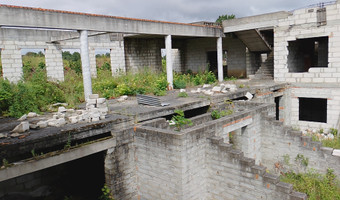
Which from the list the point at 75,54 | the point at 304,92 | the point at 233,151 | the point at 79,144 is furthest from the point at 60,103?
the point at 75,54

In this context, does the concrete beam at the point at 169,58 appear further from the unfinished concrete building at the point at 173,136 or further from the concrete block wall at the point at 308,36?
the concrete block wall at the point at 308,36

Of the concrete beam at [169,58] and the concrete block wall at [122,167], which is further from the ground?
the concrete beam at [169,58]

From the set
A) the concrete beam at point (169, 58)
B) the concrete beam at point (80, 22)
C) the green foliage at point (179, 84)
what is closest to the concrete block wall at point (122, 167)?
the concrete beam at point (80, 22)

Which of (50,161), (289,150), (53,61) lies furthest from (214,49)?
(50,161)

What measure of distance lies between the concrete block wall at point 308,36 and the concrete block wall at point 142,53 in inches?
317

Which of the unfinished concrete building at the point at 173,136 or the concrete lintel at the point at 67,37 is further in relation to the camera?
the concrete lintel at the point at 67,37

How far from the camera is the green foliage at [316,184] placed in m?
7.29

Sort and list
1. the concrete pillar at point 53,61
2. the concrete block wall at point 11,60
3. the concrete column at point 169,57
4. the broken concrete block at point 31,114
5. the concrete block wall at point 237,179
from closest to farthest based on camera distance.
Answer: the concrete block wall at point 237,179 < the broken concrete block at point 31,114 < the concrete column at point 169,57 < the concrete block wall at point 11,60 < the concrete pillar at point 53,61

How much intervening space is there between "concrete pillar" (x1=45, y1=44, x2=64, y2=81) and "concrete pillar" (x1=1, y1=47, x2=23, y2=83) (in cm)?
147

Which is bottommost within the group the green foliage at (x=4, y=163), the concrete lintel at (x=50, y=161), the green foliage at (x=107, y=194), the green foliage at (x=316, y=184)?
the green foliage at (x=316, y=184)

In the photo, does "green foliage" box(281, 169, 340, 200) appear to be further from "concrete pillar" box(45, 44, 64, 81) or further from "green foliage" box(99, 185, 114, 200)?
"concrete pillar" box(45, 44, 64, 81)

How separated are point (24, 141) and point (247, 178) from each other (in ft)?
16.0

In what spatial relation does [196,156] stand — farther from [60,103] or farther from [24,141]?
[60,103]

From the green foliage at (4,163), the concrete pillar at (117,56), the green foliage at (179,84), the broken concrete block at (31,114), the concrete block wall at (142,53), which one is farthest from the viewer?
the concrete block wall at (142,53)
